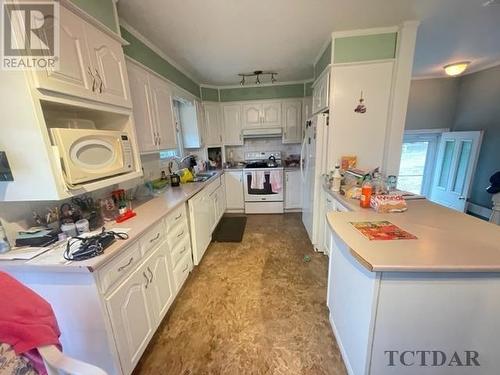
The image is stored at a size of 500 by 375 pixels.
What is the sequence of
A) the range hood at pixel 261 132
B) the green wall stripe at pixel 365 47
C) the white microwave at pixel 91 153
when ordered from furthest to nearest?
1. the range hood at pixel 261 132
2. the green wall stripe at pixel 365 47
3. the white microwave at pixel 91 153

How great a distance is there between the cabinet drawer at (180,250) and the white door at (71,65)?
1.34 m

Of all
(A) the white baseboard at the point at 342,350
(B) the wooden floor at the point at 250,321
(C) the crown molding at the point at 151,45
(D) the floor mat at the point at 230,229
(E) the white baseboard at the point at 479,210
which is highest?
(C) the crown molding at the point at 151,45

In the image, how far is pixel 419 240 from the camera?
1.06 meters

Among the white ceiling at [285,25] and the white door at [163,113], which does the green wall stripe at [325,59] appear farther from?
the white door at [163,113]

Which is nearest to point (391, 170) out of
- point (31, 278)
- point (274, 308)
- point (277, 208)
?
point (274, 308)

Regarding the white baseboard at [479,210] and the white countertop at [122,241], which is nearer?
the white countertop at [122,241]

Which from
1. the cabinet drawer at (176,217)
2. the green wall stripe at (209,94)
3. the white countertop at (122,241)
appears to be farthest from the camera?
the green wall stripe at (209,94)

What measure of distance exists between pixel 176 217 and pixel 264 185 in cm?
227

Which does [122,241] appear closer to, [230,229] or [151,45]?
[151,45]

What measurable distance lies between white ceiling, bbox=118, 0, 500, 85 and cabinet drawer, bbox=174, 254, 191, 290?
218 centimetres

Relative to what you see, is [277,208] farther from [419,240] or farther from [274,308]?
[419,240]

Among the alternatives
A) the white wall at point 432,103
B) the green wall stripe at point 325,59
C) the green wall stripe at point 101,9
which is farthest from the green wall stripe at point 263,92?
the green wall stripe at point 101,9

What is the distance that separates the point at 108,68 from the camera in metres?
1.42

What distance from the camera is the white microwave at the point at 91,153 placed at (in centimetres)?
108
